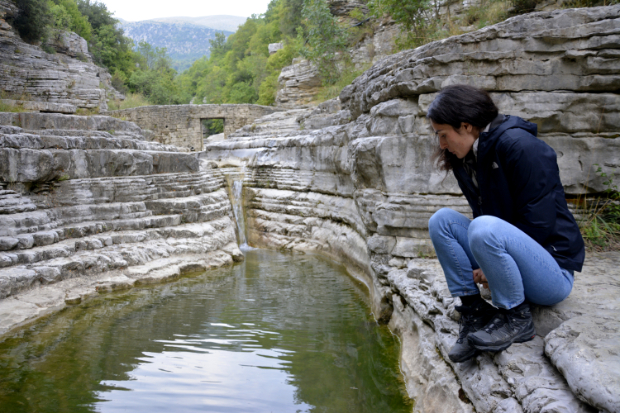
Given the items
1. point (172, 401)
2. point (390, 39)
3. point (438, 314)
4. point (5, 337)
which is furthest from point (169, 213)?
point (390, 39)

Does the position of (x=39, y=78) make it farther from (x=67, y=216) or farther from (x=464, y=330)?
(x=464, y=330)

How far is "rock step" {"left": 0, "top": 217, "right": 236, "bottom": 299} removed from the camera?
191 inches

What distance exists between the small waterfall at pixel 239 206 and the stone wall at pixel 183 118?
11613 millimetres

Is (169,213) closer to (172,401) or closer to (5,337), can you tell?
(5,337)

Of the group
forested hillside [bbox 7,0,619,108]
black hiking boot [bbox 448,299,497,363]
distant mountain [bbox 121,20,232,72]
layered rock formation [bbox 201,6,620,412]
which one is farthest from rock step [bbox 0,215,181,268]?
distant mountain [bbox 121,20,232,72]

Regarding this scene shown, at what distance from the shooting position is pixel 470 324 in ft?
7.16

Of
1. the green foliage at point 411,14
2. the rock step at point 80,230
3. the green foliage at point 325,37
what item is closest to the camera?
the rock step at point 80,230

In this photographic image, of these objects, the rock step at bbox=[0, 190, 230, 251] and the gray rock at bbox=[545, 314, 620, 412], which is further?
the rock step at bbox=[0, 190, 230, 251]

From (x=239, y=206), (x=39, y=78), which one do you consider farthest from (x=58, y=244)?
(x=39, y=78)

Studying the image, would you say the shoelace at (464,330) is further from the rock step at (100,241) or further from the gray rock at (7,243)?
the gray rock at (7,243)

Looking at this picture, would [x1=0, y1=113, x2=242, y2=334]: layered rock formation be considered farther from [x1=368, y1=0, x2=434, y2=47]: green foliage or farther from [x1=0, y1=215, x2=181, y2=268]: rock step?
[x1=368, y1=0, x2=434, y2=47]: green foliage

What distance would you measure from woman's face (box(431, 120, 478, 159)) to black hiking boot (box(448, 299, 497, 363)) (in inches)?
31.9

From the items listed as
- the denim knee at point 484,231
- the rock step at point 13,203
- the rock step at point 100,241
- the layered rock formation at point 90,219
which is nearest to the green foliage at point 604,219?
the denim knee at point 484,231

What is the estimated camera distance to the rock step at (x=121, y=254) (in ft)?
15.9
